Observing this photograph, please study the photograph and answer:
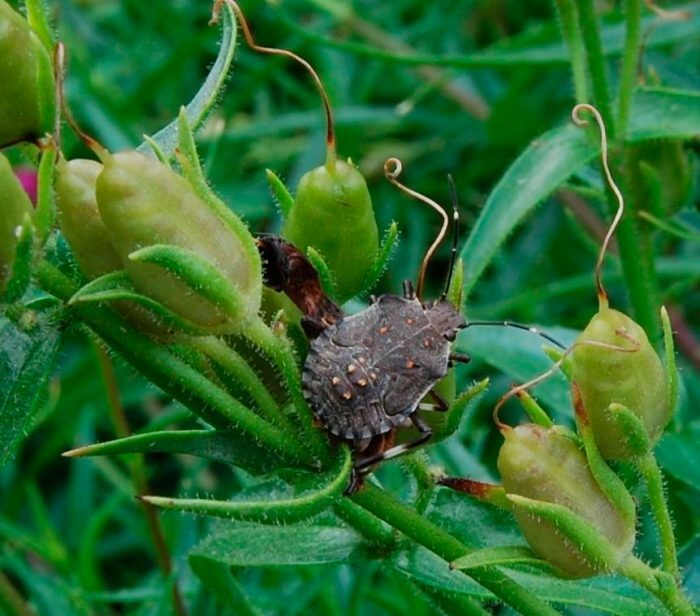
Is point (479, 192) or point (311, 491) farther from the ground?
point (311, 491)

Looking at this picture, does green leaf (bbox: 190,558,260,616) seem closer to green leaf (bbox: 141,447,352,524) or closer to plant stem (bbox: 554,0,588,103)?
green leaf (bbox: 141,447,352,524)

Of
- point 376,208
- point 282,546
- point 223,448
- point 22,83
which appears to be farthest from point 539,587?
point 376,208

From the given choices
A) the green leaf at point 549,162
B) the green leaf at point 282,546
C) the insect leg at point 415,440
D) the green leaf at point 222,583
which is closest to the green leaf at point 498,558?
the insect leg at point 415,440

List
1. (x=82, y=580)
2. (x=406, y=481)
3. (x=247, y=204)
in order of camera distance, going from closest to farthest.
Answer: (x=406, y=481), (x=82, y=580), (x=247, y=204)

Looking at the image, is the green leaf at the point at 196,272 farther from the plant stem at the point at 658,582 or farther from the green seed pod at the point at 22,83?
the plant stem at the point at 658,582

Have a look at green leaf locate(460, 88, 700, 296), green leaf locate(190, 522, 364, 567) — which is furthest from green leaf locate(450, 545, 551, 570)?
green leaf locate(460, 88, 700, 296)

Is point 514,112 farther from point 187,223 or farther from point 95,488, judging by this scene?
point 187,223

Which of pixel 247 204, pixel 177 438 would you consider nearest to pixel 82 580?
pixel 247 204
